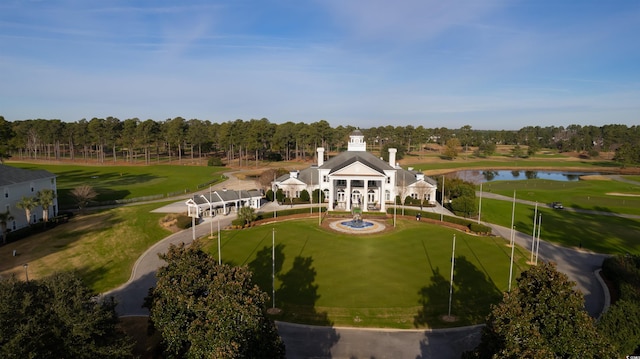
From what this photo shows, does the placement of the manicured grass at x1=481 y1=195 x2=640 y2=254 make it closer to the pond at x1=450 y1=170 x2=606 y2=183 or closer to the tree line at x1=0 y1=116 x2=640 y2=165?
the pond at x1=450 y1=170 x2=606 y2=183

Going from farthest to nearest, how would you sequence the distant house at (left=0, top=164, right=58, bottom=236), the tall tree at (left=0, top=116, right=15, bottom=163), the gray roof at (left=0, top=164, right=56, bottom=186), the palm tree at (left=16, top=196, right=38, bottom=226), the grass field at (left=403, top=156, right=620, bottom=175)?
the grass field at (left=403, top=156, right=620, bottom=175)
the tall tree at (left=0, top=116, right=15, bottom=163)
the gray roof at (left=0, top=164, right=56, bottom=186)
the palm tree at (left=16, top=196, right=38, bottom=226)
the distant house at (left=0, top=164, right=58, bottom=236)

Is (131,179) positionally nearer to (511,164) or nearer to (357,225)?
(357,225)

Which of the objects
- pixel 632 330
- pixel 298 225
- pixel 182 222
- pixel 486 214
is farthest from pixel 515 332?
pixel 486 214

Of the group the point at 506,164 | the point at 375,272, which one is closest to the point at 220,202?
the point at 375,272

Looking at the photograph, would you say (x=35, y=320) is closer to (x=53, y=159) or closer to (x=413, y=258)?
(x=413, y=258)

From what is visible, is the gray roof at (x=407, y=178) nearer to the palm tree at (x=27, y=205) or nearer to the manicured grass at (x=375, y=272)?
the manicured grass at (x=375, y=272)

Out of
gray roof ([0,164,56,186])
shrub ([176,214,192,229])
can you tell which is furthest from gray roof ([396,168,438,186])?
gray roof ([0,164,56,186])
